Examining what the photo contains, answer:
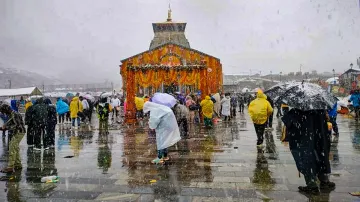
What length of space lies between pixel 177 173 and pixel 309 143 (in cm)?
259

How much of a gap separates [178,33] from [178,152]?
4650cm

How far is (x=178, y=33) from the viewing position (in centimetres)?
5347

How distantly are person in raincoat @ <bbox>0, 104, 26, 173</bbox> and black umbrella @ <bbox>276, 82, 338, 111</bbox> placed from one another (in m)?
5.59

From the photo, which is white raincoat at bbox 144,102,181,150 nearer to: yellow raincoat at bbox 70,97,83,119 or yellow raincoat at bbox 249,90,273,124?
yellow raincoat at bbox 249,90,273,124

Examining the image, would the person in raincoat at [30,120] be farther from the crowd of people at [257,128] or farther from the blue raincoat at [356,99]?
the blue raincoat at [356,99]

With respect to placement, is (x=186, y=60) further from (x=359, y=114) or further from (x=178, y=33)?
(x=178, y=33)

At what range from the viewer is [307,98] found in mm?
5230

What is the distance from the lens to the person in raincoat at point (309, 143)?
521 centimetres

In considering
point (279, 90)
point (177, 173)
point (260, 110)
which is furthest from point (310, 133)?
point (260, 110)

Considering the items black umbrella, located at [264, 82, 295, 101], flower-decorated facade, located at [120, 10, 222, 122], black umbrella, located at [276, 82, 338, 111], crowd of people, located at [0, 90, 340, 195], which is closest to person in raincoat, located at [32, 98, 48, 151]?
crowd of people, located at [0, 90, 340, 195]

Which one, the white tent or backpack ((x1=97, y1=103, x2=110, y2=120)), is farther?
the white tent

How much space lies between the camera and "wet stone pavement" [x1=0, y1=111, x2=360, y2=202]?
16.9 feet

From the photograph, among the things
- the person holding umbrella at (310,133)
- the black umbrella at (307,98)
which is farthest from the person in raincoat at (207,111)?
the person holding umbrella at (310,133)

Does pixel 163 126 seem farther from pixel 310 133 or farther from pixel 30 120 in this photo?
pixel 30 120
